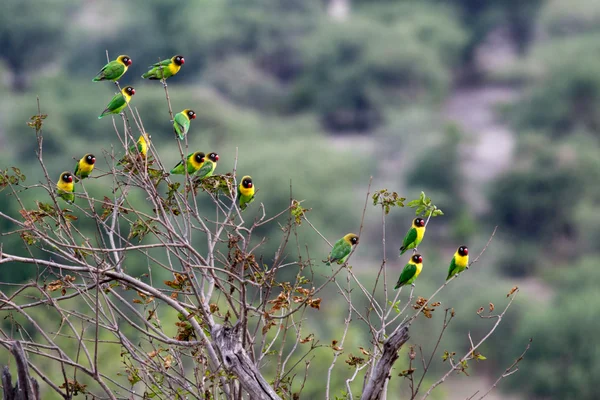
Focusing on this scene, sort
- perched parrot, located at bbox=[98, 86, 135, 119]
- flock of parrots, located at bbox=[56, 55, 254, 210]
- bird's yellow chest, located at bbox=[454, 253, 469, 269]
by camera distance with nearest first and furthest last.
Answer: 1. flock of parrots, located at bbox=[56, 55, 254, 210]
2. bird's yellow chest, located at bbox=[454, 253, 469, 269]
3. perched parrot, located at bbox=[98, 86, 135, 119]

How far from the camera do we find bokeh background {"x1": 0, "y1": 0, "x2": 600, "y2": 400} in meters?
36.6

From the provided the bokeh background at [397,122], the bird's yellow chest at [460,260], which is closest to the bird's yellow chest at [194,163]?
the bird's yellow chest at [460,260]

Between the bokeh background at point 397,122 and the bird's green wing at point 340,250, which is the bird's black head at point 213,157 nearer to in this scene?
the bird's green wing at point 340,250

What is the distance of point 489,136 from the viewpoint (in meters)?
61.2

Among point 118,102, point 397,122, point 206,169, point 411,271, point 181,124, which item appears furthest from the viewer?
Answer: point 397,122

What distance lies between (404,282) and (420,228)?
453mm

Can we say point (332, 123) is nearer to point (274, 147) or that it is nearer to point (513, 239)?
point (274, 147)

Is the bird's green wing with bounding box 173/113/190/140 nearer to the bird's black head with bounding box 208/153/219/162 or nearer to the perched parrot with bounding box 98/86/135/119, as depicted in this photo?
the bird's black head with bounding box 208/153/219/162

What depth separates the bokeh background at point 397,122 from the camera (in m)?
36.6

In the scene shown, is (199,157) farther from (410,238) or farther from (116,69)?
(410,238)

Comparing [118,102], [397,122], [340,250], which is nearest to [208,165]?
[340,250]

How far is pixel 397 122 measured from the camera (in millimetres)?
56375

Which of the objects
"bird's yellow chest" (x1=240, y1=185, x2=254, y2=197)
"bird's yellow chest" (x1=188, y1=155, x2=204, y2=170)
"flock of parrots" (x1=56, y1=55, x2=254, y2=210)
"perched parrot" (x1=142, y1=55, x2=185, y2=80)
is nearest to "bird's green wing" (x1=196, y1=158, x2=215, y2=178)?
"flock of parrots" (x1=56, y1=55, x2=254, y2=210)

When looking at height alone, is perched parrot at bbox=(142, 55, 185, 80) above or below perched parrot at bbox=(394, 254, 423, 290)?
above
